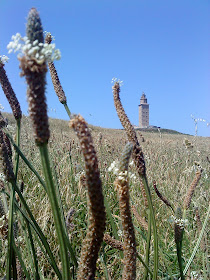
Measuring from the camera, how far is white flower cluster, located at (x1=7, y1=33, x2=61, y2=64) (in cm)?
80

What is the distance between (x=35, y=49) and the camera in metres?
0.80

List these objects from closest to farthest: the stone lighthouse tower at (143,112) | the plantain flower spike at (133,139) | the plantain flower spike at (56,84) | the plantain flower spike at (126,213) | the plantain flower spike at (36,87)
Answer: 1. the plantain flower spike at (36,87)
2. the plantain flower spike at (126,213)
3. the plantain flower spike at (133,139)
4. the plantain flower spike at (56,84)
5. the stone lighthouse tower at (143,112)

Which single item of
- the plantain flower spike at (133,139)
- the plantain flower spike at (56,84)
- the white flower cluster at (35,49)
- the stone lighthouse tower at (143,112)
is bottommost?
the plantain flower spike at (133,139)

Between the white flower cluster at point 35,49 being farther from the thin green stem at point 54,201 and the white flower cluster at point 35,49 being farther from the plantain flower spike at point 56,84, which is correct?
the plantain flower spike at point 56,84

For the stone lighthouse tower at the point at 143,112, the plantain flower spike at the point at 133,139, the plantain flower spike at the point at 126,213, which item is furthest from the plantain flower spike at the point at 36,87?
the stone lighthouse tower at the point at 143,112

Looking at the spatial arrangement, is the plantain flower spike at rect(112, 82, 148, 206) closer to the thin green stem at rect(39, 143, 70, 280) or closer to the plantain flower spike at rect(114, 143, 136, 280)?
the plantain flower spike at rect(114, 143, 136, 280)

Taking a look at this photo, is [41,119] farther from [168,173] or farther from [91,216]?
[168,173]

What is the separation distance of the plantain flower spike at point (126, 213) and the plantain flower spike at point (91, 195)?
0.15 metres

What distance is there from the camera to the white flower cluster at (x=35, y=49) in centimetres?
80

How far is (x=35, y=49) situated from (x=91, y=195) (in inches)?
16.0

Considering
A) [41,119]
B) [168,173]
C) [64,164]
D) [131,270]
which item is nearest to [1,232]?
[131,270]

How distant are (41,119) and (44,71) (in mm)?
125

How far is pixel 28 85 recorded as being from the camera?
80 centimetres

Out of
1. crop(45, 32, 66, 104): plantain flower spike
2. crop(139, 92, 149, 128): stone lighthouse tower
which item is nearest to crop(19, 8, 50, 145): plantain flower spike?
crop(45, 32, 66, 104): plantain flower spike
